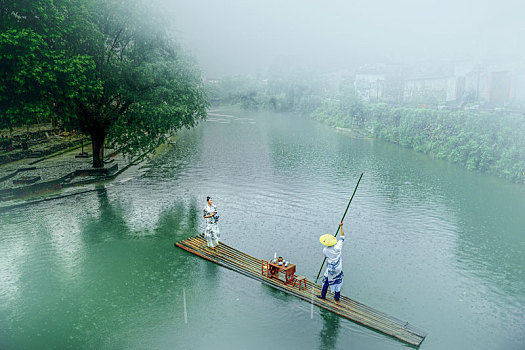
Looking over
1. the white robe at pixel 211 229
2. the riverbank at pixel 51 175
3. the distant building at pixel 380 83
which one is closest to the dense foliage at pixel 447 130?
the distant building at pixel 380 83

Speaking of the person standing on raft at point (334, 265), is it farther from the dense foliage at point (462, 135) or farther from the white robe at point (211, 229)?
the dense foliage at point (462, 135)

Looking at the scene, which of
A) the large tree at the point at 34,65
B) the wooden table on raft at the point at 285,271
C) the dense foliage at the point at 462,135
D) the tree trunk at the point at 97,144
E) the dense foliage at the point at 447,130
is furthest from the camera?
the dense foliage at the point at 447,130

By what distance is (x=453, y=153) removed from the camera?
111 ft

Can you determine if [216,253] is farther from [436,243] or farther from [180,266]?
[436,243]

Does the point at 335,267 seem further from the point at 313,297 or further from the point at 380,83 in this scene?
the point at 380,83

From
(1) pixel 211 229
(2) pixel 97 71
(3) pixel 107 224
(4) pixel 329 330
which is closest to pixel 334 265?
(4) pixel 329 330

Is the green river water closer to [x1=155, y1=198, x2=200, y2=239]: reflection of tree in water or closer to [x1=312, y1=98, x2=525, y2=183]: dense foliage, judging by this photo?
[x1=155, y1=198, x2=200, y2=239]: reflection of tree in water

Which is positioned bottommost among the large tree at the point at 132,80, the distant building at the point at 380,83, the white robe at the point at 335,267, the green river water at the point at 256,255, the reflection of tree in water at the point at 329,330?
the reflection of tree in water at the point at 329,330

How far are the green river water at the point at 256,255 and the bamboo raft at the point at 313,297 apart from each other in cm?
23

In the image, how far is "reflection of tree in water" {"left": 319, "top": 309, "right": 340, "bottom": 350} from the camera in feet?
30.2

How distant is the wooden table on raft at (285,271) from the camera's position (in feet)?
37.6

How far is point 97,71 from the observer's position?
22.5m

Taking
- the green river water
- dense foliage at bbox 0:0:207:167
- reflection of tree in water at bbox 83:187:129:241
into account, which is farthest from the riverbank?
reflection of tree in water at bbox 83:187:129:241

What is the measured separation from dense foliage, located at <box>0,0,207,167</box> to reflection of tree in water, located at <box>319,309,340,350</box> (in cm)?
1561
